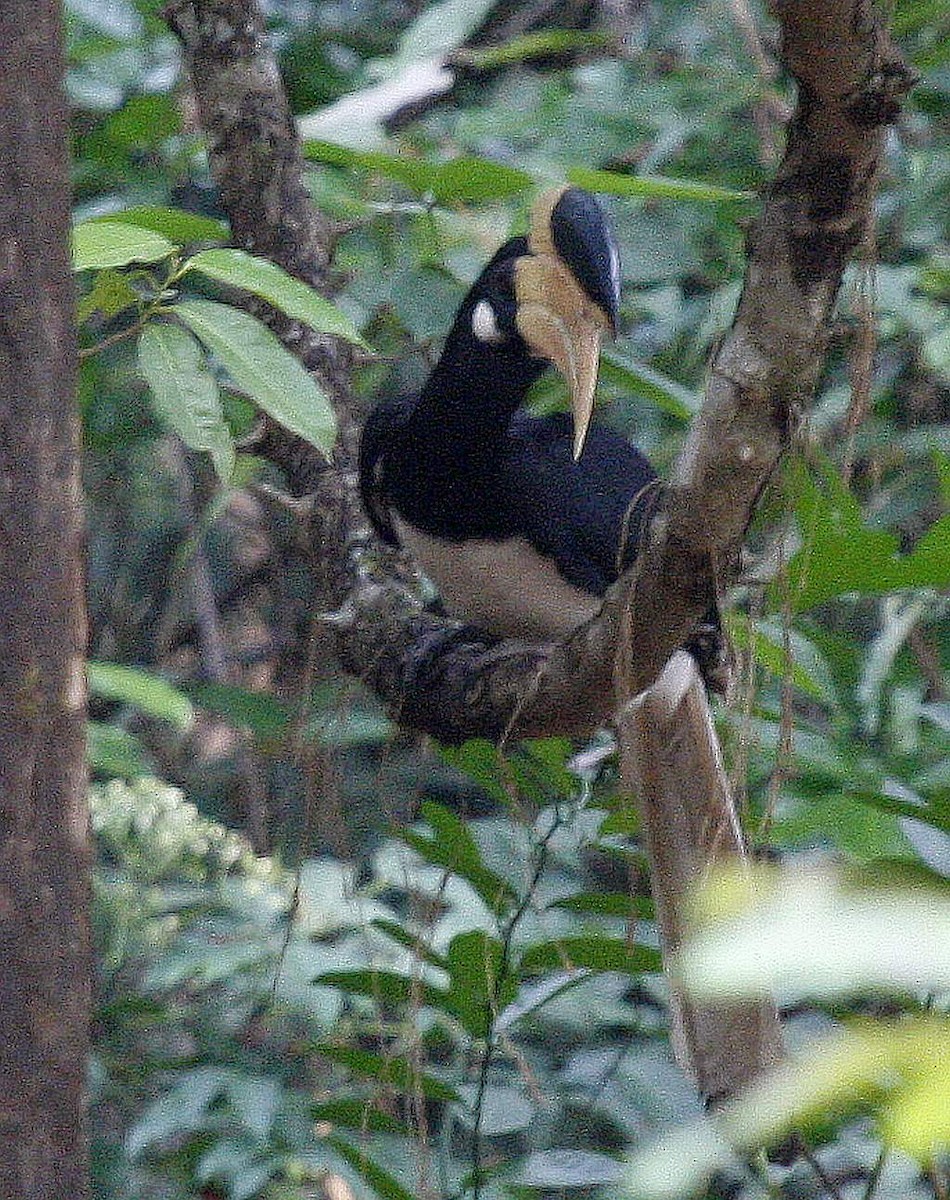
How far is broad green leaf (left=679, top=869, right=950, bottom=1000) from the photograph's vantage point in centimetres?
24

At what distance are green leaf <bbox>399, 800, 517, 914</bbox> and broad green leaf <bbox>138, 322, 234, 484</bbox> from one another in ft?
1.20

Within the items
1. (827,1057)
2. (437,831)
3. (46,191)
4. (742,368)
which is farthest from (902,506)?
(827,1057)

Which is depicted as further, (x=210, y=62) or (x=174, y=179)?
(x=174, y=179)

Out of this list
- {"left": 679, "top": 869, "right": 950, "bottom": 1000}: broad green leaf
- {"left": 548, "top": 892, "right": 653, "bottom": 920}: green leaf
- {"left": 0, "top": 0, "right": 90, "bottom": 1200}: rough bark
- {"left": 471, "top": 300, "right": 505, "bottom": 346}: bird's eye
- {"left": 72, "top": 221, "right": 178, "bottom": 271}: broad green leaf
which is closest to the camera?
→ {"left": 679, "top": 869, "right": 950, "bottom": 1000}: broad green leaf

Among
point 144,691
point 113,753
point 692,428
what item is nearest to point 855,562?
point 692,428

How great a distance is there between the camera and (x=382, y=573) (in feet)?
4.76

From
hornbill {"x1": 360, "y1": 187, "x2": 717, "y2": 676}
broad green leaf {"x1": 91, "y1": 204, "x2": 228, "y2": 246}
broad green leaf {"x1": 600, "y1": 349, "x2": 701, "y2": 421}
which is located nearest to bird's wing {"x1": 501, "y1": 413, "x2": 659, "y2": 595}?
hornbill {"x1": 360, "y1": 187, "x2": 717, "y2": 676}

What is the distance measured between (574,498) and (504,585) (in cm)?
11

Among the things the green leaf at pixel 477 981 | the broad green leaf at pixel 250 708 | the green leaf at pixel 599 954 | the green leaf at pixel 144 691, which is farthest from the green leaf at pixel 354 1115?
the broad green leaf at pixel 250 708

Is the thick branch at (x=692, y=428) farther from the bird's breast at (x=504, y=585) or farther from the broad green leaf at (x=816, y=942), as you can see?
the broad green leaf at (x=816, y=942)

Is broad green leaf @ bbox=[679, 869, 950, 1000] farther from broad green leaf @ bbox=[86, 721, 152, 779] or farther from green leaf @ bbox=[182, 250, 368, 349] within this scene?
broad green leaf @ bbox=[86, 721, 152, 779]

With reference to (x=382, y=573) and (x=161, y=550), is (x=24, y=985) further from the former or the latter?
(x=161, y=550)

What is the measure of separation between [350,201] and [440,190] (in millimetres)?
183

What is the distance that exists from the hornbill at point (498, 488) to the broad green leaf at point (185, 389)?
20.7 inches
